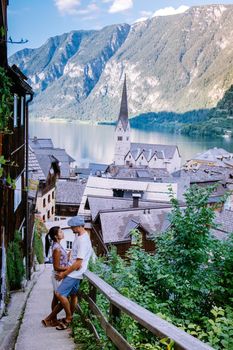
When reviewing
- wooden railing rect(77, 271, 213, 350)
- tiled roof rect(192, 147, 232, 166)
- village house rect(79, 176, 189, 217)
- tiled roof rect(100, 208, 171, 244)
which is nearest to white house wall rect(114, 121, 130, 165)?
tiled roof rect(192, 147, 232, 166)

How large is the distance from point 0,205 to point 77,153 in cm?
12106

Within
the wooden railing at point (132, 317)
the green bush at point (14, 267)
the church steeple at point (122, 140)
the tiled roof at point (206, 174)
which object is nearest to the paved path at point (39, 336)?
the wooden railing at point (132, 317)

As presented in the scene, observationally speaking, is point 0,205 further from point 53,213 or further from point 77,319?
point 53,213

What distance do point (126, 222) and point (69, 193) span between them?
A: 18.2 metres

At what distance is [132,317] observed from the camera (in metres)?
3.56

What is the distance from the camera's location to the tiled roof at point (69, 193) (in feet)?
142

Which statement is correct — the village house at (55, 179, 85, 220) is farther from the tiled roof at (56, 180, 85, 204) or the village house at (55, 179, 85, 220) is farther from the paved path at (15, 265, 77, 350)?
the paved path at (15, 265, 77, 350)

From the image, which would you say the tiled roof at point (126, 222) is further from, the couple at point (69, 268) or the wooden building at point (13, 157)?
the couple at point (69, 268)

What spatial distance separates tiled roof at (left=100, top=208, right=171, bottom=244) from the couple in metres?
19.5

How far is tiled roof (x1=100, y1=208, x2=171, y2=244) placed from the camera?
26016 millimetres

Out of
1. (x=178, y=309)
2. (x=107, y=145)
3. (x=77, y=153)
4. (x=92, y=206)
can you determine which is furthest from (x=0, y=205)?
(x=107, y=145)

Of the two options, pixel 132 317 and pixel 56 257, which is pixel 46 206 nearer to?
pixel 56 257

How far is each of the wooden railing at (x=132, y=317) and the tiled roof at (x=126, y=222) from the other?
2000 cm

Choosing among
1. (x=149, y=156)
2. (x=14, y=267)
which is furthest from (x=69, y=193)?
(x=149, y=156)
